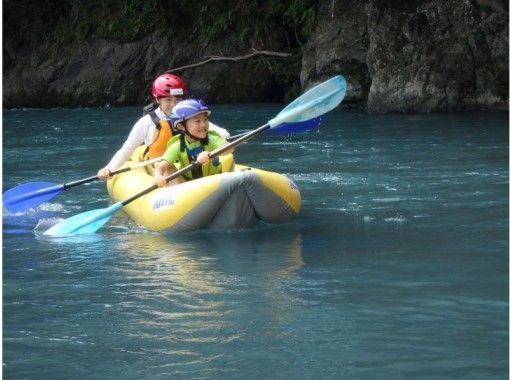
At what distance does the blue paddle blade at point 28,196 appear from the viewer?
295 inches

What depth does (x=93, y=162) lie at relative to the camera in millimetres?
10914

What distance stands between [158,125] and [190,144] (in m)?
0.72

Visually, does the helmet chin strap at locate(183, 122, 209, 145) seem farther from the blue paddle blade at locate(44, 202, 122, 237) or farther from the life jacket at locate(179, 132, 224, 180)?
the blue paddle blade at locate(44, 202, 122, 237)

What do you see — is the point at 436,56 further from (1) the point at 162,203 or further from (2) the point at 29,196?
(1) the point at 162,203

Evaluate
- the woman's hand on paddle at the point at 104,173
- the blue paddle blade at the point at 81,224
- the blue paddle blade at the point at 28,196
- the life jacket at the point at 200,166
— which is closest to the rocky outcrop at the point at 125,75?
the blue paddle blade at the point at 28,196

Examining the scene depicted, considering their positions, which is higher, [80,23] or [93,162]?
[80,23]

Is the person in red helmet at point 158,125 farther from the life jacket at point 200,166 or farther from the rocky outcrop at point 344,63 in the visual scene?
the rocky outcrop at point 344,63

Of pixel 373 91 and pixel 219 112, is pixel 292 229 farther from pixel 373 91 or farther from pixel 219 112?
pixel 219 112

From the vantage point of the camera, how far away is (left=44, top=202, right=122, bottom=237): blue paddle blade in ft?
21.9

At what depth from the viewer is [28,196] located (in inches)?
295

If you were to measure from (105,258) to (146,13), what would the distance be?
45.6ft

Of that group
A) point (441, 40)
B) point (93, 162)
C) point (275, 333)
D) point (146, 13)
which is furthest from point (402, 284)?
point (146, 13)

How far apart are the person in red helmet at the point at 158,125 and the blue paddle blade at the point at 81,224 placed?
2.19ft

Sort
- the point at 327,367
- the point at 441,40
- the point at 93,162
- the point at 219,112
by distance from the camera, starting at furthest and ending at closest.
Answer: the point at 219,112
the point at 441,40
the point at 93,162
the point at 327,367
